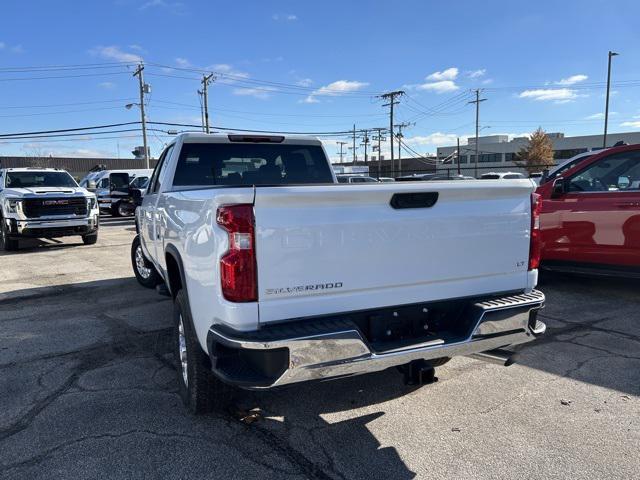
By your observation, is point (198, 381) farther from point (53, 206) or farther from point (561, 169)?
point (53, 206)

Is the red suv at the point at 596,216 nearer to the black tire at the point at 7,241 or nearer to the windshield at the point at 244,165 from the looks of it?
the windshield at the point at 244,165

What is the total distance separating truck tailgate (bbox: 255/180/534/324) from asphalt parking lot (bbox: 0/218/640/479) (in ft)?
2.95

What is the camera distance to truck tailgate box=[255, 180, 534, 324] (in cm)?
263

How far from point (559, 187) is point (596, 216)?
1.91ft

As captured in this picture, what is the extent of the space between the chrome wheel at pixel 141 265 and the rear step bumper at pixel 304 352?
14.9ft

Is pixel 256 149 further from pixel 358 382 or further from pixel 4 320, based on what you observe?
pixel 4 320

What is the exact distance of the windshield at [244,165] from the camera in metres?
4.93

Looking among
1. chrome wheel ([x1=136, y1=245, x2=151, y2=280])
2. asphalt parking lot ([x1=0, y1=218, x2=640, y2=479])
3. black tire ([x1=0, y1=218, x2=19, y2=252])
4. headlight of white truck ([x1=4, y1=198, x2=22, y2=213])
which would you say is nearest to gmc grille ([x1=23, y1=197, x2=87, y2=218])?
headlight of white truck ([x1=4, y1=198, x2=22, y2=213])

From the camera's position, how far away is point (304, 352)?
257 centimetres

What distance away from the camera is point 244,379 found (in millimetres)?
2607

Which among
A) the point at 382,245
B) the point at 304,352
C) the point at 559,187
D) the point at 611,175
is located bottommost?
the point at 304,352

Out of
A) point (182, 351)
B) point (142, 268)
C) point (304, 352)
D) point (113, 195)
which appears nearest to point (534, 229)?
point (304, 352)

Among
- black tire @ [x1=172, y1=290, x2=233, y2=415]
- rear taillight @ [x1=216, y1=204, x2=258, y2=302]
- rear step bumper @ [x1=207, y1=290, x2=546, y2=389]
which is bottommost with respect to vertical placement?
black tire @ [x1=172, y1=290, x2=233, y2=415]

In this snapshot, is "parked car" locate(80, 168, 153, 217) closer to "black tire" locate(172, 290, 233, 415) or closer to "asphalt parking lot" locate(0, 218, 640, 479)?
"asphalt parking lot" locate(0, 218, 640, 479)
